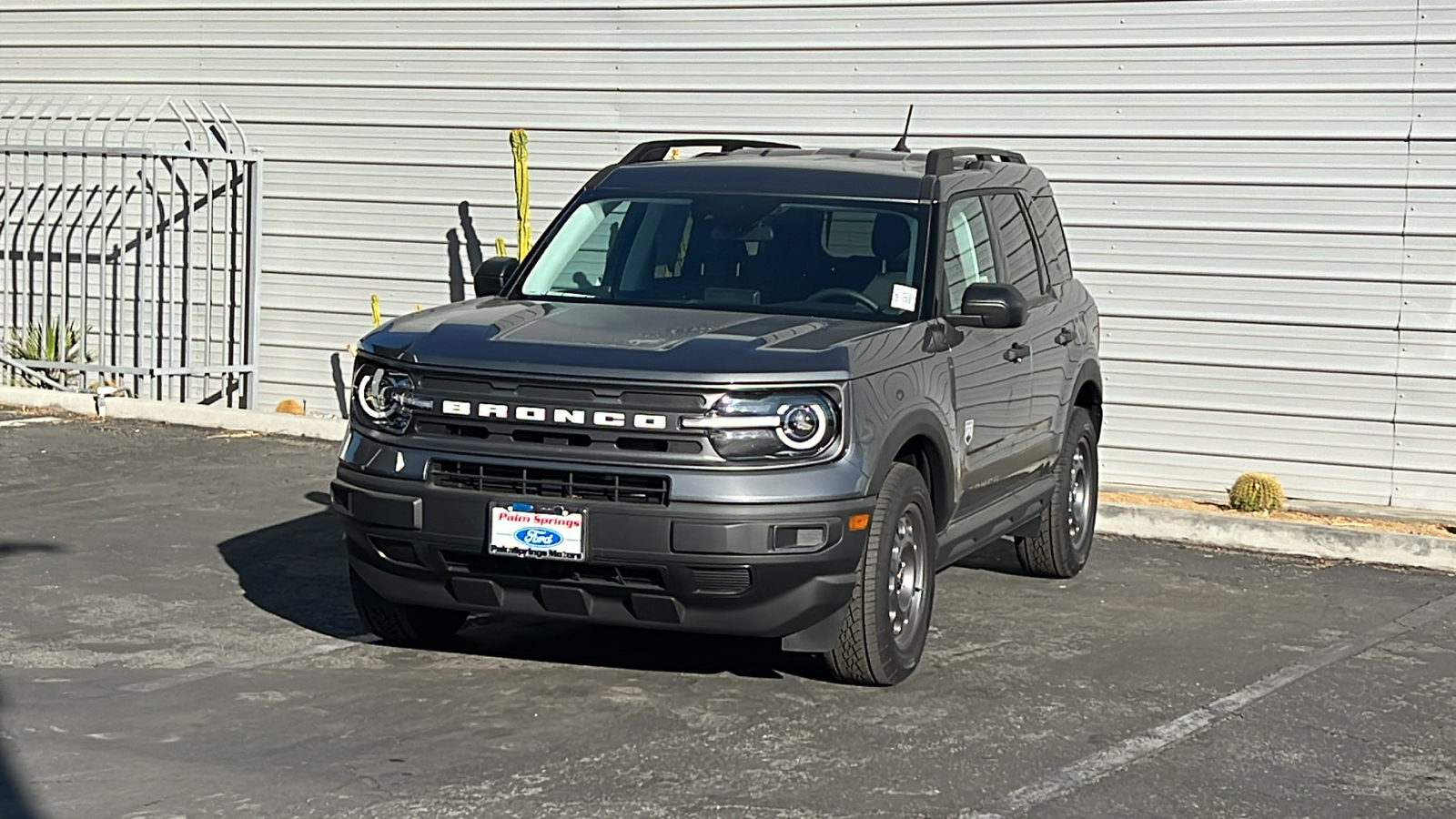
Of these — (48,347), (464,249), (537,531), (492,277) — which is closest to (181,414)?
(48,347)

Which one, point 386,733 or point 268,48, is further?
point 268,48

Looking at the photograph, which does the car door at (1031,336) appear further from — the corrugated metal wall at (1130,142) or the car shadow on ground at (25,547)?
the car shadow on ground at (25,547)

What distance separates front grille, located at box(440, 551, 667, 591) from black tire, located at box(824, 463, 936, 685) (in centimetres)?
74

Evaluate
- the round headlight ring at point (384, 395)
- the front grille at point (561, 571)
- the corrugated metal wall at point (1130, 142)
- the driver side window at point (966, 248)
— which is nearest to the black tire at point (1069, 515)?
the driver side window at point (966, 248)

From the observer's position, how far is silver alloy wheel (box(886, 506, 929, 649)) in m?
7.02

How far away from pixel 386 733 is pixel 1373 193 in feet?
25.0

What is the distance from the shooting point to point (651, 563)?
21.1 ft

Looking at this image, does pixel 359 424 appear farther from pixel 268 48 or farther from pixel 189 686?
pixel 268 48

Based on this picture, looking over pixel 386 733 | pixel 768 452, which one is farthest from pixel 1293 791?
pixel 386 733

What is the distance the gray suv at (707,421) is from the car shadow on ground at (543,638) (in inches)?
13.1

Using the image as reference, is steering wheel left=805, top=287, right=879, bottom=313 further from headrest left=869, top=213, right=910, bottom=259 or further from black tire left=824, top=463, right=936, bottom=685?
black tire left=824, top=463, right=936, bottom=685

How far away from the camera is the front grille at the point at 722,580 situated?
6457 millimetres

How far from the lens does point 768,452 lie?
258 inches

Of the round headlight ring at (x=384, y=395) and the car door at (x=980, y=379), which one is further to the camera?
the car door at (x=980, y=379)
